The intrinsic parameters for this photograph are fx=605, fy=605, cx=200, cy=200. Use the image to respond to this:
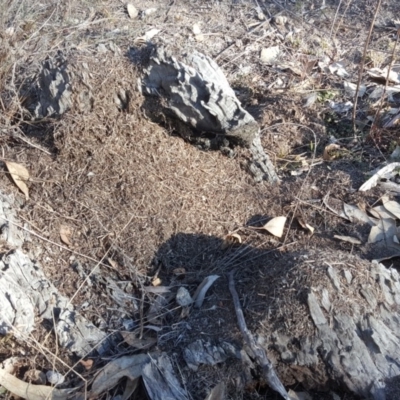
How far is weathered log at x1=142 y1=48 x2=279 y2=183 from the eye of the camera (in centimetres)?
368

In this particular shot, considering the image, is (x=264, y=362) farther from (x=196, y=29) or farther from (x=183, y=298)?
(x=196, y=29)

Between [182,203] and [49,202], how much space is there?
0.79 metres

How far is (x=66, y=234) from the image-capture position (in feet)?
11.3

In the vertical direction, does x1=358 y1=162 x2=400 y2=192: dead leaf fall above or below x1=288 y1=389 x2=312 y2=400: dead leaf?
below

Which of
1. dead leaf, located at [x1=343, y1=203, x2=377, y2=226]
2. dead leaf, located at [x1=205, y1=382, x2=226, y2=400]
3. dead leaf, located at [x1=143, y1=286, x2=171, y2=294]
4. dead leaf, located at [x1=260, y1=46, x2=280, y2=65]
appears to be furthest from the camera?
dead leaf, located at [x1=260, y1=46, x2=280, y2=65]

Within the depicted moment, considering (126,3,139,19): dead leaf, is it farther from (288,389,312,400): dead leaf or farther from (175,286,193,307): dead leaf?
(288,389,312,400): dead leaf

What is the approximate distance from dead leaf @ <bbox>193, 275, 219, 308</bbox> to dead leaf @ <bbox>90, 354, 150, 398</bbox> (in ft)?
1.38

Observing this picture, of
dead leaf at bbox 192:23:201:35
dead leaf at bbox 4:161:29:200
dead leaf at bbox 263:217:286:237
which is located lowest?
dead leaf at bbox 263:217:286:237

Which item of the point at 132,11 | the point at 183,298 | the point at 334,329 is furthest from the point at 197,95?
the point at 132,11

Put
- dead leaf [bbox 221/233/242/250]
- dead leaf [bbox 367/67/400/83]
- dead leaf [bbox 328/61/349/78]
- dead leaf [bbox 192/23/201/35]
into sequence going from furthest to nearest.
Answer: dead leaf [bbox 192/23/201/35]
dead leaf [bbox 328/61/349/78]
dead leaf [bbox 367/67/400/83]
dead leaf [bbox 221/233/242/250]

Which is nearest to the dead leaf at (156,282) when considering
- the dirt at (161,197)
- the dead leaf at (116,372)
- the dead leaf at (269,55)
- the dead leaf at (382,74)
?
the dirt at (161,197)

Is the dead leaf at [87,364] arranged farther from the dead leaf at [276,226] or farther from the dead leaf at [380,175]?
the dead leaf at [380,175]

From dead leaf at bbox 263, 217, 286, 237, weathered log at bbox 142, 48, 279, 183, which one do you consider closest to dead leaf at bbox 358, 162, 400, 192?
dead leaf at bbox 263, 217, 286, 237

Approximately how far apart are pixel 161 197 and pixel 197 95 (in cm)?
66
